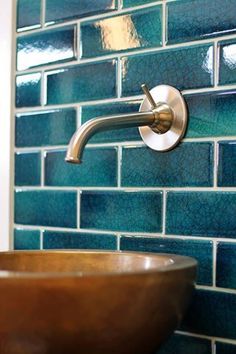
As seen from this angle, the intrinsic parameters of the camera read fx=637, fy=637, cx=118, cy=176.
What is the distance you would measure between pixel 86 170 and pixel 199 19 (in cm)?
31

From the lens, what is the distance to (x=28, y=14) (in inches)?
46.2

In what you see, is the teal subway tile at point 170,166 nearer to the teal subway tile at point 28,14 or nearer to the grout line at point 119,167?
the grout line at point 119,167

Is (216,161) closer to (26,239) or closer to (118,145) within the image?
(118,145)

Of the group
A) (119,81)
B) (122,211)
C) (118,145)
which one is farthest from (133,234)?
(119,81)

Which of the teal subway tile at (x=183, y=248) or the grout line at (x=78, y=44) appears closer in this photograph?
the teal subway tile at (x=183, y=248)

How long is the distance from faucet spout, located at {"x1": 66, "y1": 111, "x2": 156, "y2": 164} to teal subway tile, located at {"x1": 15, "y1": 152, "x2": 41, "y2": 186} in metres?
0.29

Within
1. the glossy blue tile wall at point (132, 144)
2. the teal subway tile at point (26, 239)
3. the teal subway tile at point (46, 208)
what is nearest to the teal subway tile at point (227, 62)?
the glossy blue tile wall at point (132, 144)

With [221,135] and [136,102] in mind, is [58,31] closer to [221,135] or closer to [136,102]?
[136,102]

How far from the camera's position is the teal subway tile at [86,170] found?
1.03m

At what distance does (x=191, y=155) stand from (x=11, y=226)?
42 cm

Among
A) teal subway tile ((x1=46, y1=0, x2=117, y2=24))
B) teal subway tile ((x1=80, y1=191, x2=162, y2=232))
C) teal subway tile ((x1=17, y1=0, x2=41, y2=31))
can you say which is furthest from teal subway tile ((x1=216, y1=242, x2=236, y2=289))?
teal subway tile ((x1=17, y1=0, x2=41, y2=31))

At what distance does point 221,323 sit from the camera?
88 centimetres

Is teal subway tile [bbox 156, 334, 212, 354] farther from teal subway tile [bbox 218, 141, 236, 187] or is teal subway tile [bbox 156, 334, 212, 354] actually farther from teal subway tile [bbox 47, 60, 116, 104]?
teal subway tile [bbox 47, 60, 116, 104]

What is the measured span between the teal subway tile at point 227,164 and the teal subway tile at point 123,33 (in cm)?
20
